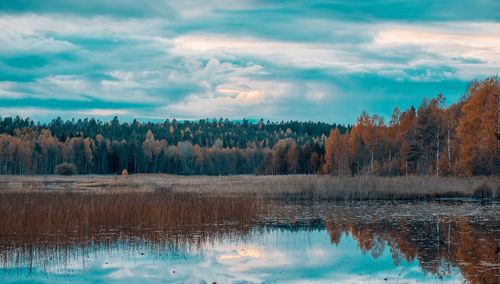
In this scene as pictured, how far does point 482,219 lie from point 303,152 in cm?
6811

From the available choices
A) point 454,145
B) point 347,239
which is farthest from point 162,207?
point 454,145

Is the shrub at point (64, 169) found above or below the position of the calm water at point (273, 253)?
above

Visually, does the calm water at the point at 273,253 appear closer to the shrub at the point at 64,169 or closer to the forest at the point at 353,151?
the forest at the point at 353,151

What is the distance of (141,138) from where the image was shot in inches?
6132

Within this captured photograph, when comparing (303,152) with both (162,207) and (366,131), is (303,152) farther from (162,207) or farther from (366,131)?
(162,207)

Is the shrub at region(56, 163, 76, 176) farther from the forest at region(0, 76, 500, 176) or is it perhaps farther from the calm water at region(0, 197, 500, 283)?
the calm water at region(0, 197, 500, 283)

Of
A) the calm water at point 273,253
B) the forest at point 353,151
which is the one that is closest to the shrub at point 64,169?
the forest at point 353,151

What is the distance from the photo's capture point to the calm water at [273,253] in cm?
1086

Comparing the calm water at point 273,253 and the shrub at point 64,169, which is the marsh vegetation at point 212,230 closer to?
the calm water at point 273,253

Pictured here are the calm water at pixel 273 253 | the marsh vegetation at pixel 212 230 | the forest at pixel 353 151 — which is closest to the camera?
the calm water at pixel 273 253

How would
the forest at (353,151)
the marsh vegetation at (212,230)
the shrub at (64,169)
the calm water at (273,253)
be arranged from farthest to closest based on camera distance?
the shrub at (64,169) < the forest at (353,151) < the marsh vegetation at (212,230) < the calm water at (273,253)

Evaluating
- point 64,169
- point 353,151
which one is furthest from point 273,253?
point 64,169

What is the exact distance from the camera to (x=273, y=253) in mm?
13539

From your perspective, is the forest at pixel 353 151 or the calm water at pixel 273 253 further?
the forest at pixel 353 151
